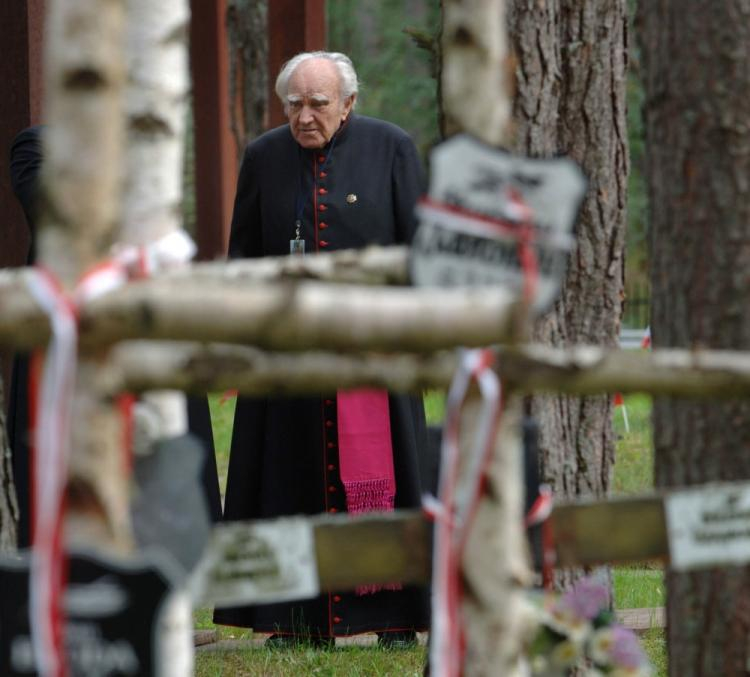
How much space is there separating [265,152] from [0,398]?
2096mm

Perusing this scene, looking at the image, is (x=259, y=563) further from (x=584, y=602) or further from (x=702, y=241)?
(x=702, y=241)

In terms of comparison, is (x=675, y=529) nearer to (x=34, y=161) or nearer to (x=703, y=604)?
(x=703, y=604)

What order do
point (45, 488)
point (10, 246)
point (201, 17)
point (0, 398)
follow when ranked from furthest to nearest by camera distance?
point (201, 17) < point (10, 246) < point (0, 398) < point (45, 488)

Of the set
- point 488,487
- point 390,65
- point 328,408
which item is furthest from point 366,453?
point 390,65

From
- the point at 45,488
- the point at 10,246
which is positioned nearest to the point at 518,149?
the point at 45,488

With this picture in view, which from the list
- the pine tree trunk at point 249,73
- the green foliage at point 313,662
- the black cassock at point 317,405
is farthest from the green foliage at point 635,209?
the green foliage at point 313,662

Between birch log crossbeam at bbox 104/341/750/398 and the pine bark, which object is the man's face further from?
birch log crossbeam at bbox 104/341/750/398

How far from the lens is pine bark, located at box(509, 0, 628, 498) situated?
16.0ft

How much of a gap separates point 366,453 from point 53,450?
3.42 m

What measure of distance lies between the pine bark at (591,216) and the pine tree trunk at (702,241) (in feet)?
5.73

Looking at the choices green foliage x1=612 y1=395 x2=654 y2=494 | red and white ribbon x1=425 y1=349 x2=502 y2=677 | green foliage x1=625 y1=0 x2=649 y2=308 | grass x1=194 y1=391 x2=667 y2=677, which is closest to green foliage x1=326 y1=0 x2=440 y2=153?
green foliage x1=625 y1=0 x2=649 y2=308

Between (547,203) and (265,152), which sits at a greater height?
(265,152)

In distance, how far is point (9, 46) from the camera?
6.67m

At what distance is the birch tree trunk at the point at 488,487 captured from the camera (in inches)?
84.7
